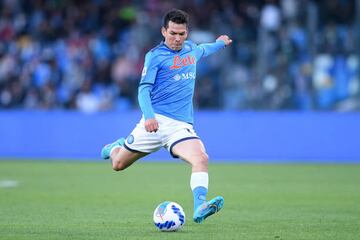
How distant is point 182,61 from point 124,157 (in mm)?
1337

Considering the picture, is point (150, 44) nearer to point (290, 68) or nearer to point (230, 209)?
point (290, 68)

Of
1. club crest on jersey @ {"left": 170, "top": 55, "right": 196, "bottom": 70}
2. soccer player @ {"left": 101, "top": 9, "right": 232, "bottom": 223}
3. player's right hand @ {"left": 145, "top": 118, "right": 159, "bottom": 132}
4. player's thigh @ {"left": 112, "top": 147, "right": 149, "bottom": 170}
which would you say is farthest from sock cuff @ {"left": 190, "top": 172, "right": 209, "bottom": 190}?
club crest on jersey @ {"left": 170, "top": 55, "right": 196, "bottom": 70}

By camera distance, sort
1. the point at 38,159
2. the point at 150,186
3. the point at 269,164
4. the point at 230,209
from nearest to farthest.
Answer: the point at 230,209, the point at 150,186, the point at 269,164, the point at 38,159

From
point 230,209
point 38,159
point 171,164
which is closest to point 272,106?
point 171,164

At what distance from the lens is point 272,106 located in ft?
72.6

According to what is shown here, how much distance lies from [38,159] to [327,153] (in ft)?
23.9

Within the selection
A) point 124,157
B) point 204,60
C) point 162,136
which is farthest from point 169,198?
point 204,60

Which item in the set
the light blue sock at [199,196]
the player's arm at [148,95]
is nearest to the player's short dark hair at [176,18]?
the player's arm at [148,95]

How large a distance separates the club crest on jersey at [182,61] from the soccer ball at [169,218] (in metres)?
1.59

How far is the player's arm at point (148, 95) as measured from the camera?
933 cm

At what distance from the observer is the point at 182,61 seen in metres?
9.96

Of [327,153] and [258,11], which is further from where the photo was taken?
[258,11]

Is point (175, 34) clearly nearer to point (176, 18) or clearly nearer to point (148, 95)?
point (176, 18)

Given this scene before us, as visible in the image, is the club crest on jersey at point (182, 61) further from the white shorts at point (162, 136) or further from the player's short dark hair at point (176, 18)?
the white shorts at point (162, 136)
